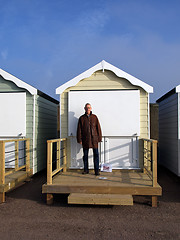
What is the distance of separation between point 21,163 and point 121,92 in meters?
3.12

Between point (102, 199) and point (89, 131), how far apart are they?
1634 mm

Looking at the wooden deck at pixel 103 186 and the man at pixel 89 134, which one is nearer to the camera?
the wooden deck at pixel 103 186

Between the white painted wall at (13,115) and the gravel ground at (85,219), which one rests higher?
the white painted wall at (13,115)

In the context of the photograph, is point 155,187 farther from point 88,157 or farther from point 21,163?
point 21,163

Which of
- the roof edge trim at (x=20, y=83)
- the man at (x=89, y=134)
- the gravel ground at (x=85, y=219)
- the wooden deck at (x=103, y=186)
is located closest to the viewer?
the gravel ground at (x=85, y=219)

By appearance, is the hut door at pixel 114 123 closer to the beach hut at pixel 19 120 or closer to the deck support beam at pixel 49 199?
the beach hut at pixel 19 120

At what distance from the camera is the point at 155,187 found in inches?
153

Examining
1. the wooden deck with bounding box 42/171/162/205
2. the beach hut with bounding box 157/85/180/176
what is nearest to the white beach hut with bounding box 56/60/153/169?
the beach hut with bounding box 157/85/180/176

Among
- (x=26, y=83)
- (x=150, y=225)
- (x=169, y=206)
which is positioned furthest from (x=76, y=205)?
(x=26, y=83)

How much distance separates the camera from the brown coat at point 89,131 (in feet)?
16.1

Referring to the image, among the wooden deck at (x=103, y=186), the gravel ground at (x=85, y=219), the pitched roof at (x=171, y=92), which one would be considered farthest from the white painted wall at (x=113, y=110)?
the gravel ground at (x=85, y=219)

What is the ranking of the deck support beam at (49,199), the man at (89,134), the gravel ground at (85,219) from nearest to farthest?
1. the gravel ground at (85,219)
2. the deck support beam at (49,199)
3. the man at (89,134)

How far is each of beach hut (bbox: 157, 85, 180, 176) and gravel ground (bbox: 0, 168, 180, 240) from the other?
4.53 ft

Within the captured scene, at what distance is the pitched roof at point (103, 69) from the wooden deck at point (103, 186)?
2173 mm
